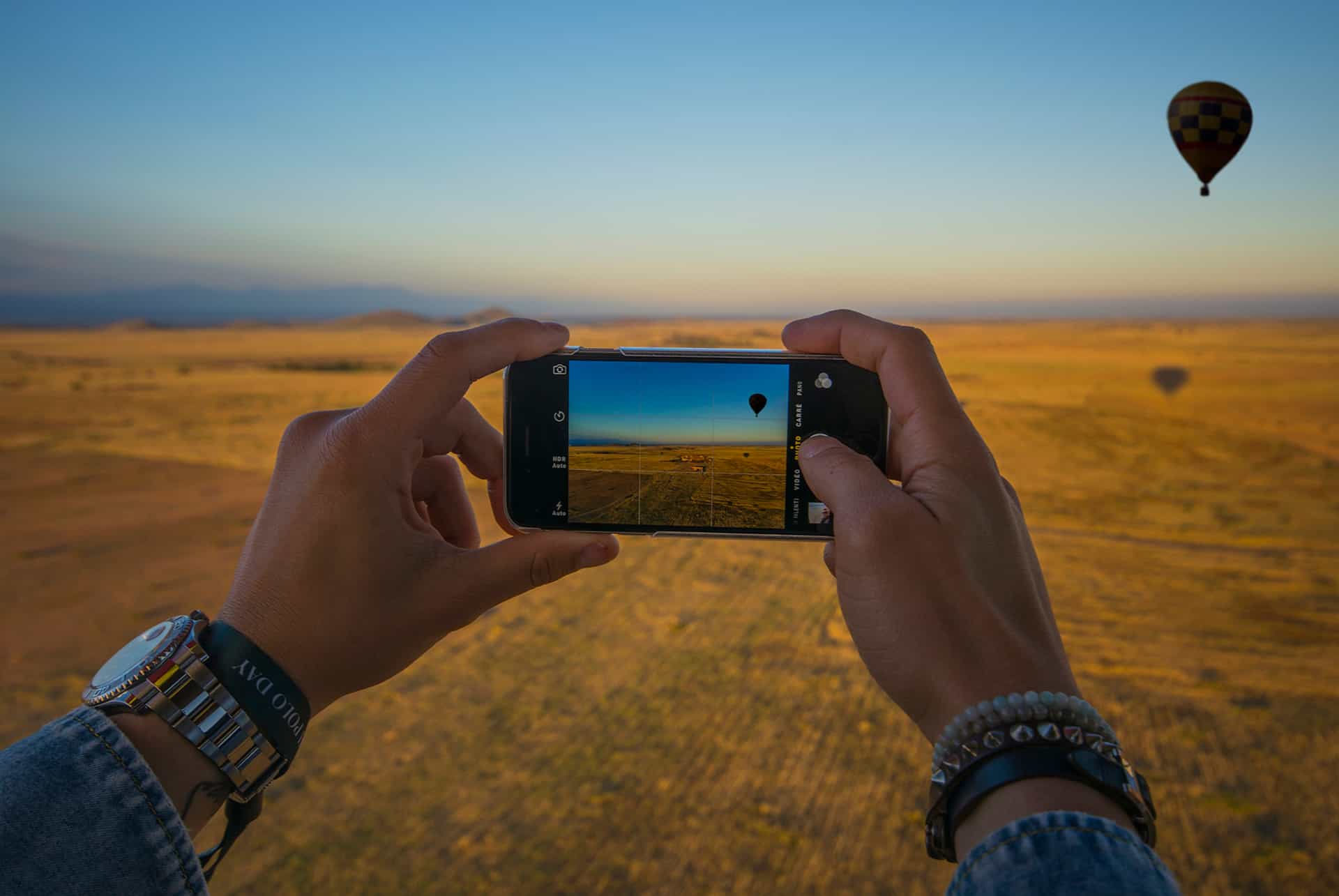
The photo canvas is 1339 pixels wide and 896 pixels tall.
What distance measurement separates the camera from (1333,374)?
24.5m

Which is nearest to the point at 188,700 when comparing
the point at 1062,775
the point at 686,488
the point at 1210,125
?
the point at 686,488

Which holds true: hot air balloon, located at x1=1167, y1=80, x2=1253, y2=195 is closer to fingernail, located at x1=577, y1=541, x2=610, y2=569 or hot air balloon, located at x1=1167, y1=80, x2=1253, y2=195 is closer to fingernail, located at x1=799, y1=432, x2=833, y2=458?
fingernail, located at x1=799, y1=432, x2=833, y2=458

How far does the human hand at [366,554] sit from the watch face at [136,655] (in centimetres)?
12

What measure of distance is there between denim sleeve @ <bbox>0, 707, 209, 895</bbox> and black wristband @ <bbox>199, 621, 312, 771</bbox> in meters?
0.28

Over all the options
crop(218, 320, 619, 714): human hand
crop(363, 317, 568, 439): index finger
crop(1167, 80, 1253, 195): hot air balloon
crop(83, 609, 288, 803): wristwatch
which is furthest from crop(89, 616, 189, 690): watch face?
crop(1167, 80, 1253, 195): hot air balloon

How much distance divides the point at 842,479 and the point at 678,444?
2.35 ft

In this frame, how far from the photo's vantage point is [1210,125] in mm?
14797

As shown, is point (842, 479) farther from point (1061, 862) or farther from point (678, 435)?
point (1061, 862)

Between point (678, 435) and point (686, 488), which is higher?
point (678, 435)

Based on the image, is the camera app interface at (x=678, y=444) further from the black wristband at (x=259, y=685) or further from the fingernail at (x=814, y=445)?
the black wristband at (x=259, y=685)

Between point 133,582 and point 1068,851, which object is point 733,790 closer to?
point 1068,851

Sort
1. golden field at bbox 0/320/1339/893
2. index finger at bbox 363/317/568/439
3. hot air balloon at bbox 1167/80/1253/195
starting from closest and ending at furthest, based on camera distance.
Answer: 1. index finger at bbox 363/317/568/439
2. golden field at bbox 0/320/1339/893
3. hot air balloon at bbox 1167/80/1253/195

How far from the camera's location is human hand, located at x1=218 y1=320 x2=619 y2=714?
180cm

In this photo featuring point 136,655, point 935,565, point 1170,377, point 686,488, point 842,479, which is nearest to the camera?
point 935,565
